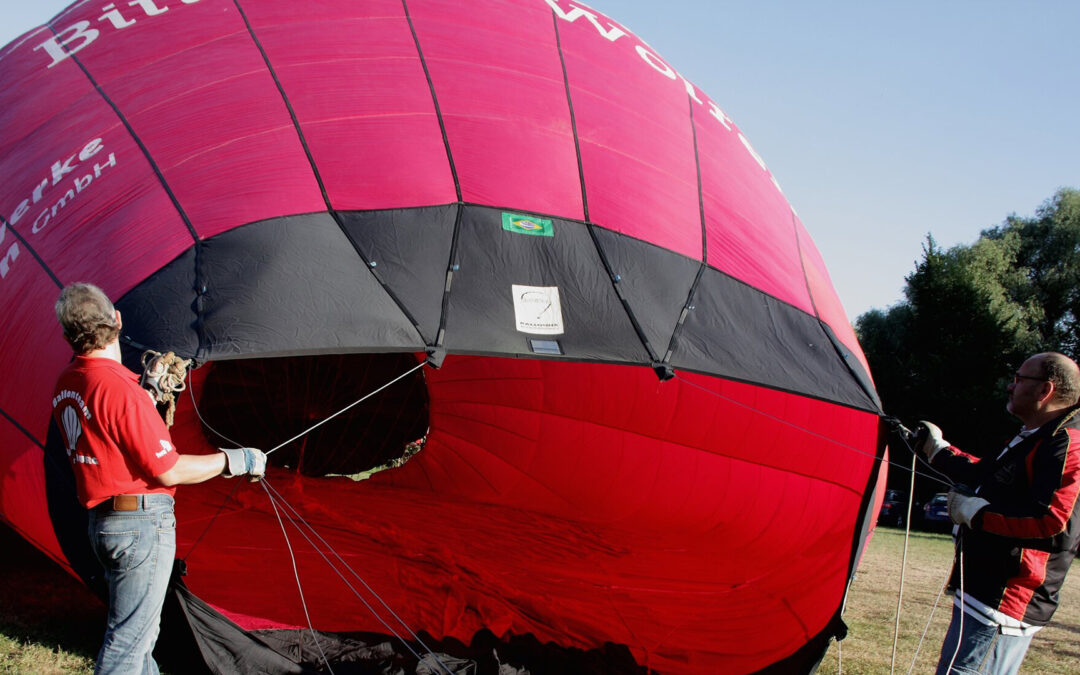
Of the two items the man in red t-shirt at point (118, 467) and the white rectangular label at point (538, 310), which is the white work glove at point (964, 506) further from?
the man in red t-shirt at point (118, 467)

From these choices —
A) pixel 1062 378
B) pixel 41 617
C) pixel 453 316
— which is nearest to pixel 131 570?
pixel 453 316

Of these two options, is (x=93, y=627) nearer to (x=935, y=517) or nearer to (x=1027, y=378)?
(x=1027, y=378)

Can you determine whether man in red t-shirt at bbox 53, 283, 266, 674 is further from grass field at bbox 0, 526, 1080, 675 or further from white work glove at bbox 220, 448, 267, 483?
grass field at bbox 0, 526, 1080, 675

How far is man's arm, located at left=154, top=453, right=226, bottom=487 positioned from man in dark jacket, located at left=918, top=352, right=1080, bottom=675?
6.22 ft

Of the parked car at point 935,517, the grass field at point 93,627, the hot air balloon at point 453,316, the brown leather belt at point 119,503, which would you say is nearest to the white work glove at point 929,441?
the hot air balloon at point 453,316

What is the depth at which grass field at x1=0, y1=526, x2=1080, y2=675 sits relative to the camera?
3045mm

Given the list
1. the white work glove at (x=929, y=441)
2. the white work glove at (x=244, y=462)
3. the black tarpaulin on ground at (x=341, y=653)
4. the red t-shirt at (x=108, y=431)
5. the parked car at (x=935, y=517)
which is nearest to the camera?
the red t-shirt at (x=108, y=431)

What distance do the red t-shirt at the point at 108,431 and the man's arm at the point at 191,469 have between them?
0.02m

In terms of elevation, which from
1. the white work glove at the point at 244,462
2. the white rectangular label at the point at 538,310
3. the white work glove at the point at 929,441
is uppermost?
the white rectangular label at the point at 538,310

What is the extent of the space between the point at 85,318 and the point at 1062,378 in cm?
239

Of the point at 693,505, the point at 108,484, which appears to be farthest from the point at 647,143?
the point at 108,484

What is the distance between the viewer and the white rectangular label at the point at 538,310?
271cm

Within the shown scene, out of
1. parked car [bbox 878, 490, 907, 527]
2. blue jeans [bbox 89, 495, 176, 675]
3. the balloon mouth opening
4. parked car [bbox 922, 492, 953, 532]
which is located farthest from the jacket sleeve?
parked car [bbox 878, 490, 907, 527]

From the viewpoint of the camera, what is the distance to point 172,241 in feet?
8.51
